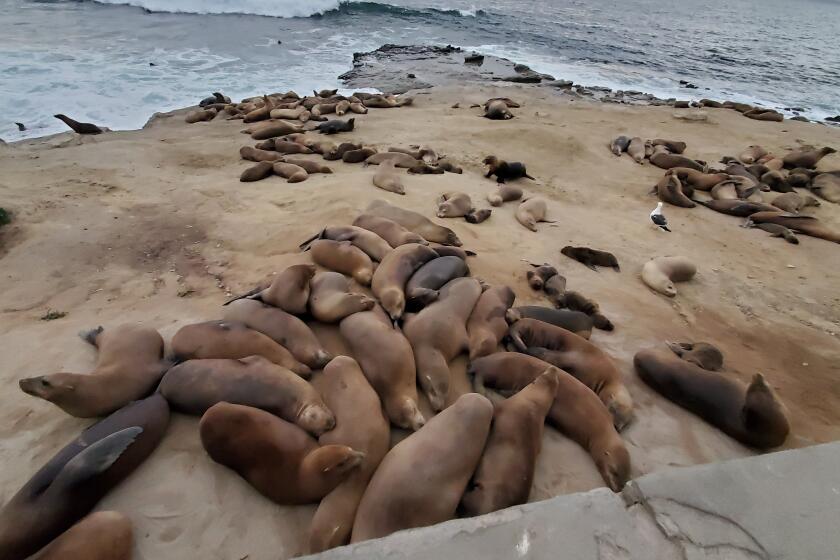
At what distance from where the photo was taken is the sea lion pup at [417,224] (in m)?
4.97

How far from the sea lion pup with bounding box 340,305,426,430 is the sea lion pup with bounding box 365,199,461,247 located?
5.66ft

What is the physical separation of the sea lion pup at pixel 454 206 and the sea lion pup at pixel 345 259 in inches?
70.7

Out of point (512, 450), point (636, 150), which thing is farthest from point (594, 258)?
point (636, 150)

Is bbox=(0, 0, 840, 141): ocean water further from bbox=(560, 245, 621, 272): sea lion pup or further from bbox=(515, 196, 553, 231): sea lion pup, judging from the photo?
bbox=(560, 245, 621, 272): sea lion pup

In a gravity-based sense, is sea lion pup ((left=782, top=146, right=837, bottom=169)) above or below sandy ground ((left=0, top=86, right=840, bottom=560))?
above

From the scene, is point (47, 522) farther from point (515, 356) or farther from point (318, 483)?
point (515, 356)

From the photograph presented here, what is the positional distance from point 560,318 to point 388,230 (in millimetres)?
1882

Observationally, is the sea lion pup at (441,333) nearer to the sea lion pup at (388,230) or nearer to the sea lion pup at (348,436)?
the sea lion pup at (348,436)

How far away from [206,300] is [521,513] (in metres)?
3.02

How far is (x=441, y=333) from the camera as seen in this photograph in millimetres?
3369

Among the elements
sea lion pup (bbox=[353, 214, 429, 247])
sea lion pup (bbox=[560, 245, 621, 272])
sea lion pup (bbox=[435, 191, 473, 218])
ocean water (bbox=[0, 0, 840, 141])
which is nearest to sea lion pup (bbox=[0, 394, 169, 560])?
sea lion pup (bbox=[353, 214, 429, 247])

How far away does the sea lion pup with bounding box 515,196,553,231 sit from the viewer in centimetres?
599

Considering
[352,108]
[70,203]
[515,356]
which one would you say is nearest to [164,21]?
[352,108]

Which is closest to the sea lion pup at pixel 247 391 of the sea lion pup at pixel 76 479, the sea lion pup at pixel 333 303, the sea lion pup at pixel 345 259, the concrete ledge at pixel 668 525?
the sea lion pup at pixel 76 479
